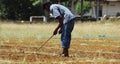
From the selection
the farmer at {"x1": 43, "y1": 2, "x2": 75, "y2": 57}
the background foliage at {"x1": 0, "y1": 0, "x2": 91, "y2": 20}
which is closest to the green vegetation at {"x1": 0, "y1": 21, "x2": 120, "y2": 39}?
the farmer at {"x1": 43, "y1": 2, "x2": 75, "y2": 57}

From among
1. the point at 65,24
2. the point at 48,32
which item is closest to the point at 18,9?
the point at 48,32

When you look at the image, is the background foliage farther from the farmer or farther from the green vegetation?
the farmer

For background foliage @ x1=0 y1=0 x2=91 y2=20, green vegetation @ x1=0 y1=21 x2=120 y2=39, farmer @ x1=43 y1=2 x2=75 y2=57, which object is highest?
farmer @ x1=43 y1=2 x2=75 y2=57

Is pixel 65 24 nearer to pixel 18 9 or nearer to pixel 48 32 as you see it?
pixel 48 32

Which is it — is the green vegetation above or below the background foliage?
above

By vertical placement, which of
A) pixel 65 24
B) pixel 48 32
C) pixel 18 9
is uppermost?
pixel 65 24

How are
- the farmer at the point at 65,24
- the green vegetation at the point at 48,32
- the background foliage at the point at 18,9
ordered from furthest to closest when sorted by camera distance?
the background foliage at the point at 18,9, the green vegetation at the point at 48,32, the farmer at the point at 65,24

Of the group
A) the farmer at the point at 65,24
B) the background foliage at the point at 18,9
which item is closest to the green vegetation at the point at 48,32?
the farmer at the point at 65,24

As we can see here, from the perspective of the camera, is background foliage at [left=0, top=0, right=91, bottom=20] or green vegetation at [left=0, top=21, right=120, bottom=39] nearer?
green vegetation at [left=0, top=21, right=120, bottom=39]

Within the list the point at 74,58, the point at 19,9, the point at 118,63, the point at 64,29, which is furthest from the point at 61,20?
the point at 19,9

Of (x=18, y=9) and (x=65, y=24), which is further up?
(x=65, y=24)

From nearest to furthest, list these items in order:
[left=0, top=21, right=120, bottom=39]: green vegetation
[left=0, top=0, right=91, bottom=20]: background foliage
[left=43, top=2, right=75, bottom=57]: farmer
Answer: [left=43, top=2, right=75, bottom=57]: farmer
[left=0, top=21, right=120, bottom=39]: green vegetation
[left=0, top=0, right=91, bottom=20]: background foliage

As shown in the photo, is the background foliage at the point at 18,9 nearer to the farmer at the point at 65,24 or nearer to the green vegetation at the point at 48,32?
the green vegetation at the point at 48,32

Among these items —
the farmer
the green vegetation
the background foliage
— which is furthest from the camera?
the background foliage
